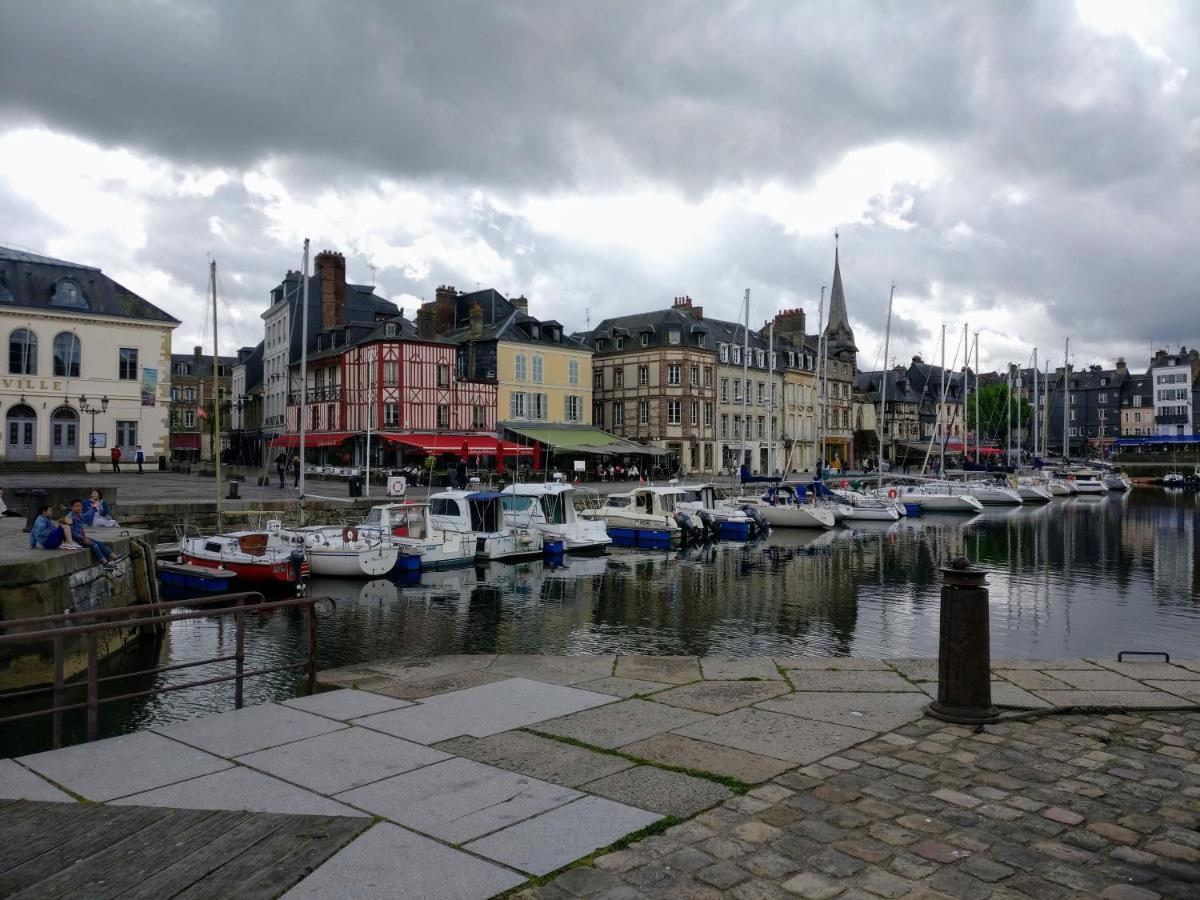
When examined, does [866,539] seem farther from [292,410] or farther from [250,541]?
[292,410]

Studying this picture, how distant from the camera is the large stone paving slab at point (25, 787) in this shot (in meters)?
4.69

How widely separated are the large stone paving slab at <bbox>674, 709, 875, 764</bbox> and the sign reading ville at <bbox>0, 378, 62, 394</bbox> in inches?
1561

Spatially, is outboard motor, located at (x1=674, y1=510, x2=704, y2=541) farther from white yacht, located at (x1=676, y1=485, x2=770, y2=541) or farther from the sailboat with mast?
the sailboat with mast

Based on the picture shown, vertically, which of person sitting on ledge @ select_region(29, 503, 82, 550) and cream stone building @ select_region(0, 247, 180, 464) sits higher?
cream stone building @ select_region(0, 247, 180, 464)

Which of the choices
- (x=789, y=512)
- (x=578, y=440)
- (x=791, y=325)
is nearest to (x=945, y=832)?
(x=789, y=512)

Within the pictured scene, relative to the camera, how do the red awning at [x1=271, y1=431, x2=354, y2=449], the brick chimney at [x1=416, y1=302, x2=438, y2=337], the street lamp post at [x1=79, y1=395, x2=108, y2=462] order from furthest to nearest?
the brick chimney at [x1=416, y1=302, x2=438, y2=337] → the red awning at [x1=271, y1=431, x2=354, y2=449] → the street lamp post at [x1=79, y1=395, x2=108, y2=462]

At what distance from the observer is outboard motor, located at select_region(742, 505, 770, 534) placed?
3362 centimetres

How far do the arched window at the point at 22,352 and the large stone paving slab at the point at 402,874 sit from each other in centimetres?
4019

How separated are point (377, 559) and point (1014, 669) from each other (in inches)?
664

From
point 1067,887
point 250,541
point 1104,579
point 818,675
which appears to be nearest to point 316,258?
point 250,541

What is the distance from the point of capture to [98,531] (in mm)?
17516

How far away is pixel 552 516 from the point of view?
92.5 ft

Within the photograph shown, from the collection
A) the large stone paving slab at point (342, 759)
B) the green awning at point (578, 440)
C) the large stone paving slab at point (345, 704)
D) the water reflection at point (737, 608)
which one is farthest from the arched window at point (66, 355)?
the large stone paving slab at point (342, 759)

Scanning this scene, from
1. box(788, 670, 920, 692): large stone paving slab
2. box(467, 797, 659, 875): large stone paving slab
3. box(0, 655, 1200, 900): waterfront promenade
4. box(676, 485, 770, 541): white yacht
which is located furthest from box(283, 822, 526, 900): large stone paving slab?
box(676, 485, 770, 541): white yacht
